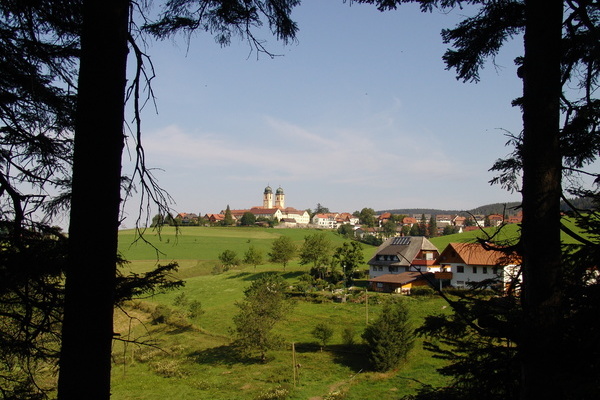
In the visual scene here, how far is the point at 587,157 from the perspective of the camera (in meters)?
4.71

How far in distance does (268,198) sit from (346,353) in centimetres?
15574

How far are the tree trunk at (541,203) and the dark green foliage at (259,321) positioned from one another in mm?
22292

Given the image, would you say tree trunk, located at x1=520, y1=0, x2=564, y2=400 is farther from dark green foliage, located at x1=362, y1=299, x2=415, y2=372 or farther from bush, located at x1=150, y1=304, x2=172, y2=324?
bush, located at x1=150, y1=304, x2=172, y2=324

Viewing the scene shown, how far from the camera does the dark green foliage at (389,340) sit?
20.8 metres

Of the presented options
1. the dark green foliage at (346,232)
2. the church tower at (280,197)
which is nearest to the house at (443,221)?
the dark green foliage at (346,232)

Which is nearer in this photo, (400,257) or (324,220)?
(400,257)

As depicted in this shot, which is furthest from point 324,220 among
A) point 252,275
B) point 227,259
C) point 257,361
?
point 257,361

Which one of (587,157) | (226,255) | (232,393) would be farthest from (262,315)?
(226,255)

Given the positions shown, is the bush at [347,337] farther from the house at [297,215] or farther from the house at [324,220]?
the house at [324,220]

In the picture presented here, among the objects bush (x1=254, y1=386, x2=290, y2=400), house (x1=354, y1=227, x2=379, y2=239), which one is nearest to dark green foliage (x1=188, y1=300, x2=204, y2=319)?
bush (x1=254, y1=386, x2=290, y2=400)

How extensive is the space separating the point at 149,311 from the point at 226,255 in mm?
22062

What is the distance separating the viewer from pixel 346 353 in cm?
2441

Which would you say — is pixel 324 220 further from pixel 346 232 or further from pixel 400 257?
pixel 400 257

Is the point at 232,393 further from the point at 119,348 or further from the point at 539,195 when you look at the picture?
the point at 539,195
